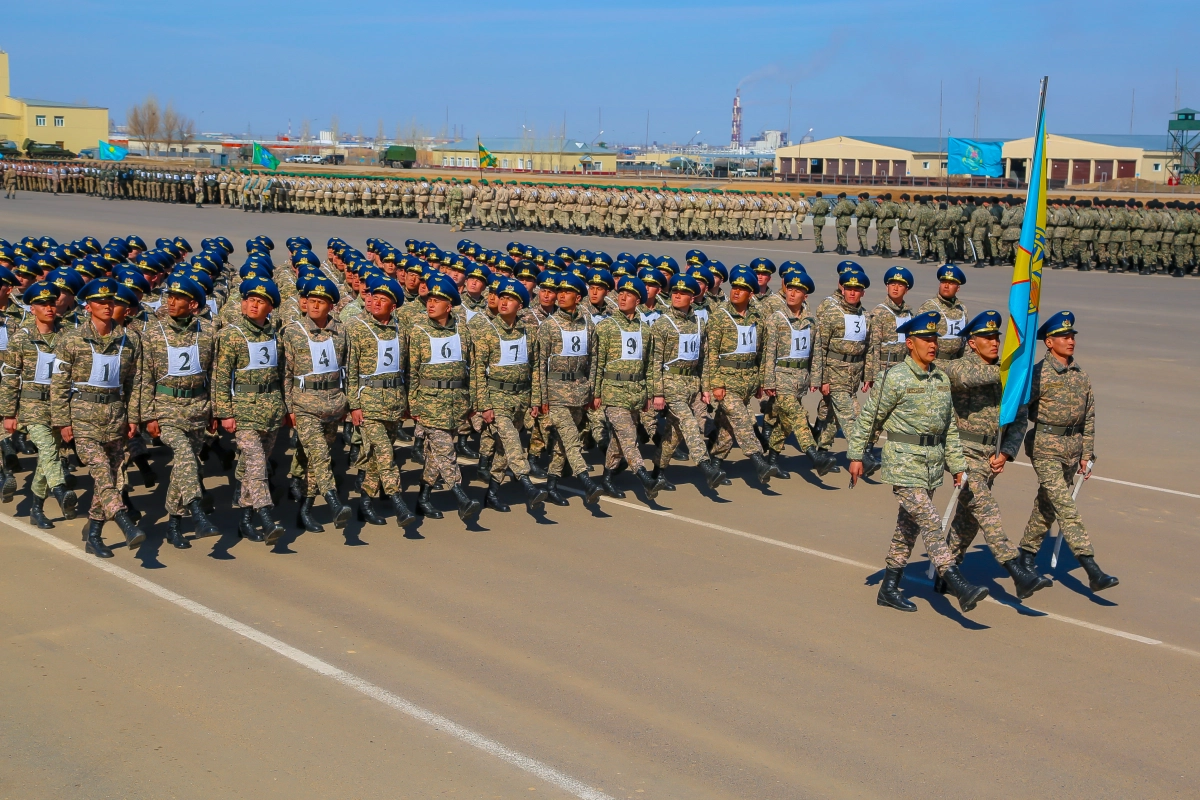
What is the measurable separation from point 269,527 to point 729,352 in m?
4.41

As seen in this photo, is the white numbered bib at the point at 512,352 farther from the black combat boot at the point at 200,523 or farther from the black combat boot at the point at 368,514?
the black combat boot at the point at 200,523

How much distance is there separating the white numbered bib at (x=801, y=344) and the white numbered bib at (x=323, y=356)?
4267 millimetres

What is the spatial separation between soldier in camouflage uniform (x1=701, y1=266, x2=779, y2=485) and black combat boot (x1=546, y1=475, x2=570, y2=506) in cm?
157

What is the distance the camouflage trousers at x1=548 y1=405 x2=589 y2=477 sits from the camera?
1015 centimetres

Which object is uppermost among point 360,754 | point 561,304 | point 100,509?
point 561,304

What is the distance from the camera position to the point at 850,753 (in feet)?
19.3

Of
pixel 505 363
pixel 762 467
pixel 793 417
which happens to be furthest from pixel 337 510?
pixel 793 417

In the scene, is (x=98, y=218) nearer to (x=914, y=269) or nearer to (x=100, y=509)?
(x=914, y=269)

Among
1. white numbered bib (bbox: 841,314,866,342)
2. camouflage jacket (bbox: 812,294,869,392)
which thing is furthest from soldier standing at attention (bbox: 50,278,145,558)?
white numbered bib (bbox: 841,314,866,342)

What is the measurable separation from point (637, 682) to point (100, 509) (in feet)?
14.0

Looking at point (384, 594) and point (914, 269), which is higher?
point (914, 269)

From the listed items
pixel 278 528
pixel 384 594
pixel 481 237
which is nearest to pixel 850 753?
pixel 384 594

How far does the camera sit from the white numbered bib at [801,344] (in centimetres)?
1143

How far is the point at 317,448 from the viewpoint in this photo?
9.29 m
